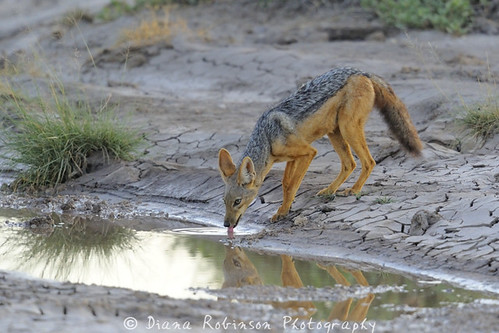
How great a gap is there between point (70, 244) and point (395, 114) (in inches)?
134

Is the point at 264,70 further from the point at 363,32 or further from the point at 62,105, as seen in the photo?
the point at 62,105

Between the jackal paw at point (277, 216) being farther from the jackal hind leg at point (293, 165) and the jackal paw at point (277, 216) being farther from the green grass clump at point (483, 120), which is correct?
the green grass clump at point (483, 120)

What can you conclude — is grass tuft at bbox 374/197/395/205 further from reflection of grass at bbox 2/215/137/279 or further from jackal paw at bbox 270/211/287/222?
reflection of grass at bbox 2/215/137/279

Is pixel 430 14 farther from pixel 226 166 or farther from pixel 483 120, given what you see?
pixel 226 166

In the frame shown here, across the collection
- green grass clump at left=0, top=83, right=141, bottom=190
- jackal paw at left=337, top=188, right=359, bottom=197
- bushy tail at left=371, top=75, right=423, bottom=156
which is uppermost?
bushy tail at left=371, top=75, right=423, bottom=156

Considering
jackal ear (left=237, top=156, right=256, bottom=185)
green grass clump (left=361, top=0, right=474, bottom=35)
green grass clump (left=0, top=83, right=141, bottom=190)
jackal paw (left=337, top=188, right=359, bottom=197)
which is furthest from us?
green grass clump (left=361, top=0, right=474, bottom=35)

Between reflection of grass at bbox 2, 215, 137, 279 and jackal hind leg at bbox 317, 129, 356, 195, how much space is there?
2.01m

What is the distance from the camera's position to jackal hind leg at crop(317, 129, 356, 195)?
9.21 meters

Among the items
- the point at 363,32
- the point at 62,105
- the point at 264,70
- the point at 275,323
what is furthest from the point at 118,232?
the point at 363,32

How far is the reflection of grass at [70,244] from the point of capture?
25.7 feet

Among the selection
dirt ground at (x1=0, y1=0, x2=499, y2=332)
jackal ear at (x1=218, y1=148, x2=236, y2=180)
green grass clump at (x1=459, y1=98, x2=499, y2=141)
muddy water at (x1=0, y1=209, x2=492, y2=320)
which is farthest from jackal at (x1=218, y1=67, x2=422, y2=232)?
green grass clump at (x1=459, y1=98, x2=499, y2=141)

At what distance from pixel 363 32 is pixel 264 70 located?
2.84 meters

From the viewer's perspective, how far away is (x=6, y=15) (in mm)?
24328

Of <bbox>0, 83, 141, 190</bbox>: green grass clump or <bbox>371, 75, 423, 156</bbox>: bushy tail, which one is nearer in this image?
<bbox>371, 75, 423, 156</bbox>: bushy tail
